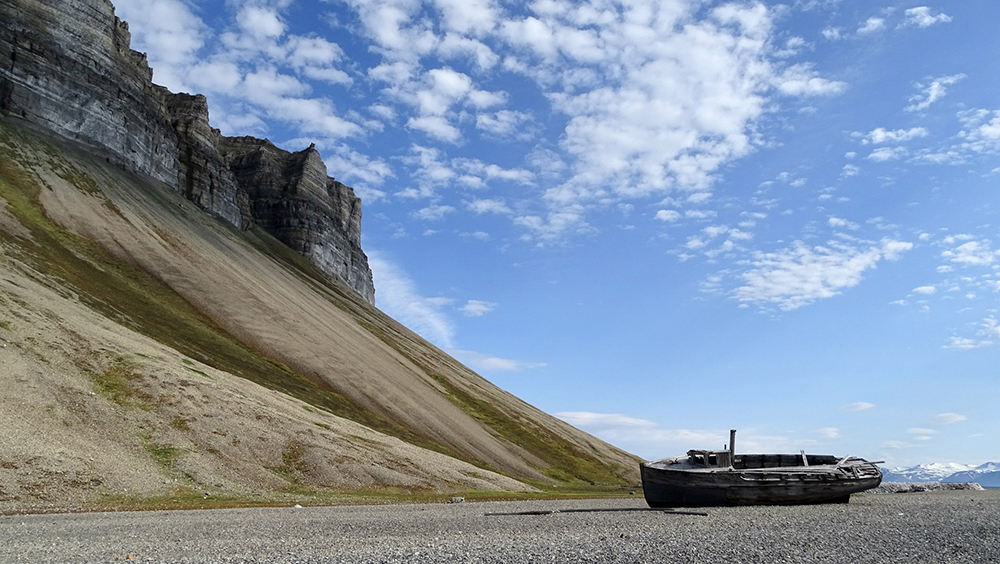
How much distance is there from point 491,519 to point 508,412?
109629 mm

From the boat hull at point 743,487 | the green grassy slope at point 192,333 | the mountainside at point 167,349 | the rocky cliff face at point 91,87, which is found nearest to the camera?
the boat hull at point 743,487

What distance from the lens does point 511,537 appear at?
21375 millimetres

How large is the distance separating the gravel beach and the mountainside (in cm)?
1395

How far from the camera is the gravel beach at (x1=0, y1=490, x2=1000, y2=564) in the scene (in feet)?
56.2

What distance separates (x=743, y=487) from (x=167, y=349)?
6274 cm

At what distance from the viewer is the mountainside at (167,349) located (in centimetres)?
4416

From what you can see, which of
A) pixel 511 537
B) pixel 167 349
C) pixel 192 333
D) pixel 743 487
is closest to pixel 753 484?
pixel 743 487

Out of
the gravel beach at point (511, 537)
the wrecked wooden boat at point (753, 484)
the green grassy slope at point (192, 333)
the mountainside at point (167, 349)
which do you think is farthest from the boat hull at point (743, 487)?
the green grassy slope at point (192, 333)

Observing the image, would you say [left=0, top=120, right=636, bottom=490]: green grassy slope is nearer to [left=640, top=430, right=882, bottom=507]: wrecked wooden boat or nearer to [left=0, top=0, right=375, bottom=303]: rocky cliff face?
[left=0, top=0, right=375, bottom=303]: rocky cliff face

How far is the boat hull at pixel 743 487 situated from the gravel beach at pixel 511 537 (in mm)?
3739

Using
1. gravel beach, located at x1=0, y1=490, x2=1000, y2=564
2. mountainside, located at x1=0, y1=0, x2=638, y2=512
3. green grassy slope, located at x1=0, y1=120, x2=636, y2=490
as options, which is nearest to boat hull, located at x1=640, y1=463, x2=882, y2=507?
gravel beach, located at x1=0, y1=490, x2=1000, y2=564

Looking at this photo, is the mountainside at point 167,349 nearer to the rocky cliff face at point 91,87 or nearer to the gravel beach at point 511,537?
the rocky cliff face at point 91,87

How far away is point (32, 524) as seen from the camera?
24.5m

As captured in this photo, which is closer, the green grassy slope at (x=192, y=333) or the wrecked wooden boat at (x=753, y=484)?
the wrecked wooden boat at (x=753, y=484)
